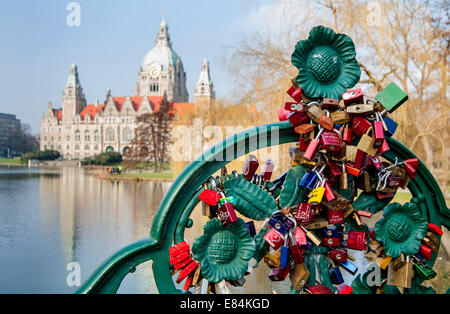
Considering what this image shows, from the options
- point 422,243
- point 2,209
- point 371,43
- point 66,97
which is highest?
point 66,97

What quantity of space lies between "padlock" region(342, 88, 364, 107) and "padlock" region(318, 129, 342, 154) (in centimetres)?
14

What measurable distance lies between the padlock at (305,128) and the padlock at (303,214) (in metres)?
0.25

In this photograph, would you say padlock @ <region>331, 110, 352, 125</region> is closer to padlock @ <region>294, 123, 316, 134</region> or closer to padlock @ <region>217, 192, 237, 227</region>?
padlock @ <region>294, 123, 316, 134</region>

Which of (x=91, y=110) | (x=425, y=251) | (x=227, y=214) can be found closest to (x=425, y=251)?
(x=425, y=251)

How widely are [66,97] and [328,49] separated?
8648 centimetres

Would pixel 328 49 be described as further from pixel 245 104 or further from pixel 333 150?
pixel 245 104

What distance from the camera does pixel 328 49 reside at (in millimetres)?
1578

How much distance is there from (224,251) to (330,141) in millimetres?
512

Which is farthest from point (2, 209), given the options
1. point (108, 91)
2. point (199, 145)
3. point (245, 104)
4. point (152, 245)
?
point (108, 91)

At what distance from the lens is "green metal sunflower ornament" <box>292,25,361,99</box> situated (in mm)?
1543

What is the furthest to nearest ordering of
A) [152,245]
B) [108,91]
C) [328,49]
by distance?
[108,91]
[328,49]
[152,245]

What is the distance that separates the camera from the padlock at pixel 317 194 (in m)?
1.44

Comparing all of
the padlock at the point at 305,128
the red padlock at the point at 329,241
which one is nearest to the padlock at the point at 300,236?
the red padlock at the point at 329,241

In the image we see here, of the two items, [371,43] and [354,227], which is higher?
[371,43]
